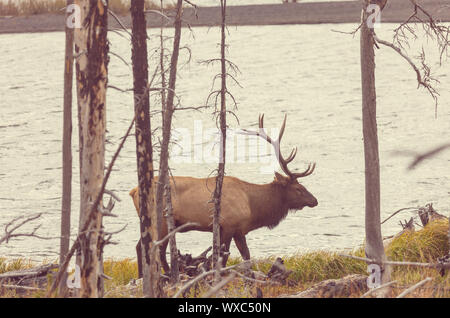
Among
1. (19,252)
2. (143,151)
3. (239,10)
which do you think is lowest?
(19,252)

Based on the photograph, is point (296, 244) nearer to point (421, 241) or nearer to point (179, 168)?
point (421, 241)

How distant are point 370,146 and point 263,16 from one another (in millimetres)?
22991

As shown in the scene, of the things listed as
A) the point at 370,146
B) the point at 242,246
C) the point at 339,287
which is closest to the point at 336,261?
the point at 242,246

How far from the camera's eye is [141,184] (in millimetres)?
8508

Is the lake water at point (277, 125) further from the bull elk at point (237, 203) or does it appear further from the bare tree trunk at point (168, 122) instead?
the bare tree trunk at point (168, 122)

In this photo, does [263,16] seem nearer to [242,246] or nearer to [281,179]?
[281,179]

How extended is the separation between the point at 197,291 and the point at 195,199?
288 centimetres

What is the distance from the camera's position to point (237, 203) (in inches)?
489

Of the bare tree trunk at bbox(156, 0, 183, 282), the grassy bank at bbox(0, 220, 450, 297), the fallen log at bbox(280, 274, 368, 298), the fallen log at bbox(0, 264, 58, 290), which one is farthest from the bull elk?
the fallen log at bbox(280, 274, 368, 298)

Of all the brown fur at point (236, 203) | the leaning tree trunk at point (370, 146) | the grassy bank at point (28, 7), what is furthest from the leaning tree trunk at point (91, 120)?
the grassy bank at point (28, 7)

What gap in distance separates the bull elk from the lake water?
0.76 m

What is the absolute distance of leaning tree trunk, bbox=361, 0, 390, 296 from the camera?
945cm

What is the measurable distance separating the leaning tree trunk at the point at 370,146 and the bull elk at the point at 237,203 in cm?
227

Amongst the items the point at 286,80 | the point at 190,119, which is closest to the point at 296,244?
the point at 190,119
